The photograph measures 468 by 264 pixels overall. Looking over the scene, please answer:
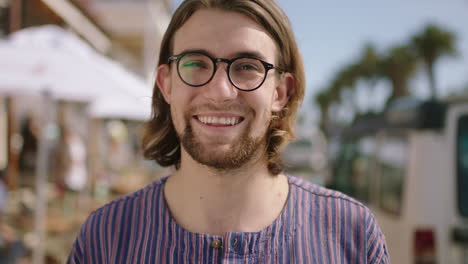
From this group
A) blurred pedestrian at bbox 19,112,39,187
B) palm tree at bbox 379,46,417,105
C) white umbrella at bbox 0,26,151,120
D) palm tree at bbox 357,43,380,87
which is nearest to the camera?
white umbrella at bbox 0,26,151,120

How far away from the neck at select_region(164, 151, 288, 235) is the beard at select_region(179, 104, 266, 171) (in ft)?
0.17

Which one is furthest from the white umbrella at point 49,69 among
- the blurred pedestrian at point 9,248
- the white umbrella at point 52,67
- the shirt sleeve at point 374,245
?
the shirt sleeve at point 374,245

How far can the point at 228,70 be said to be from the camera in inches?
55.7

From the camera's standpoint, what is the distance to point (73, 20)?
12.5 m

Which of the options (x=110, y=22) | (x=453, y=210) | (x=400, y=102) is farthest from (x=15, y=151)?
(x=110, y=22)

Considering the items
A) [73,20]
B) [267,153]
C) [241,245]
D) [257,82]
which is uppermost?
[73,20]

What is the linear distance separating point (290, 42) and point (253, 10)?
0.78 ft

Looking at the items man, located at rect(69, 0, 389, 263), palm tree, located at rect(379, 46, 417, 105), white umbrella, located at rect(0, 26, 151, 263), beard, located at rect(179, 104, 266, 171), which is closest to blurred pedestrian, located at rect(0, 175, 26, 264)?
white umbrella, located at rect(0, 26, 151, 263)

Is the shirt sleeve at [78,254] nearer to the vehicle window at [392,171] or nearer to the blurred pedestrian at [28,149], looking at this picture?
the vehicle window at [392,171]

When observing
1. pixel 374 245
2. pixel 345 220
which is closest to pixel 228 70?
pixel 345 220

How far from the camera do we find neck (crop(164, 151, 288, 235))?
1470 millimetres

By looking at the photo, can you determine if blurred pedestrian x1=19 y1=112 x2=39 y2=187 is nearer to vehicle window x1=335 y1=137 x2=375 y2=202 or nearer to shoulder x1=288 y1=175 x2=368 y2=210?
vehicle window x1=335 y1=137 x2=375 y2=202

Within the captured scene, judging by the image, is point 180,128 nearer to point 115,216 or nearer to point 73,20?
point 115,216

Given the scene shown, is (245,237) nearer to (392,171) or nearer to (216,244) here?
(216,244)
